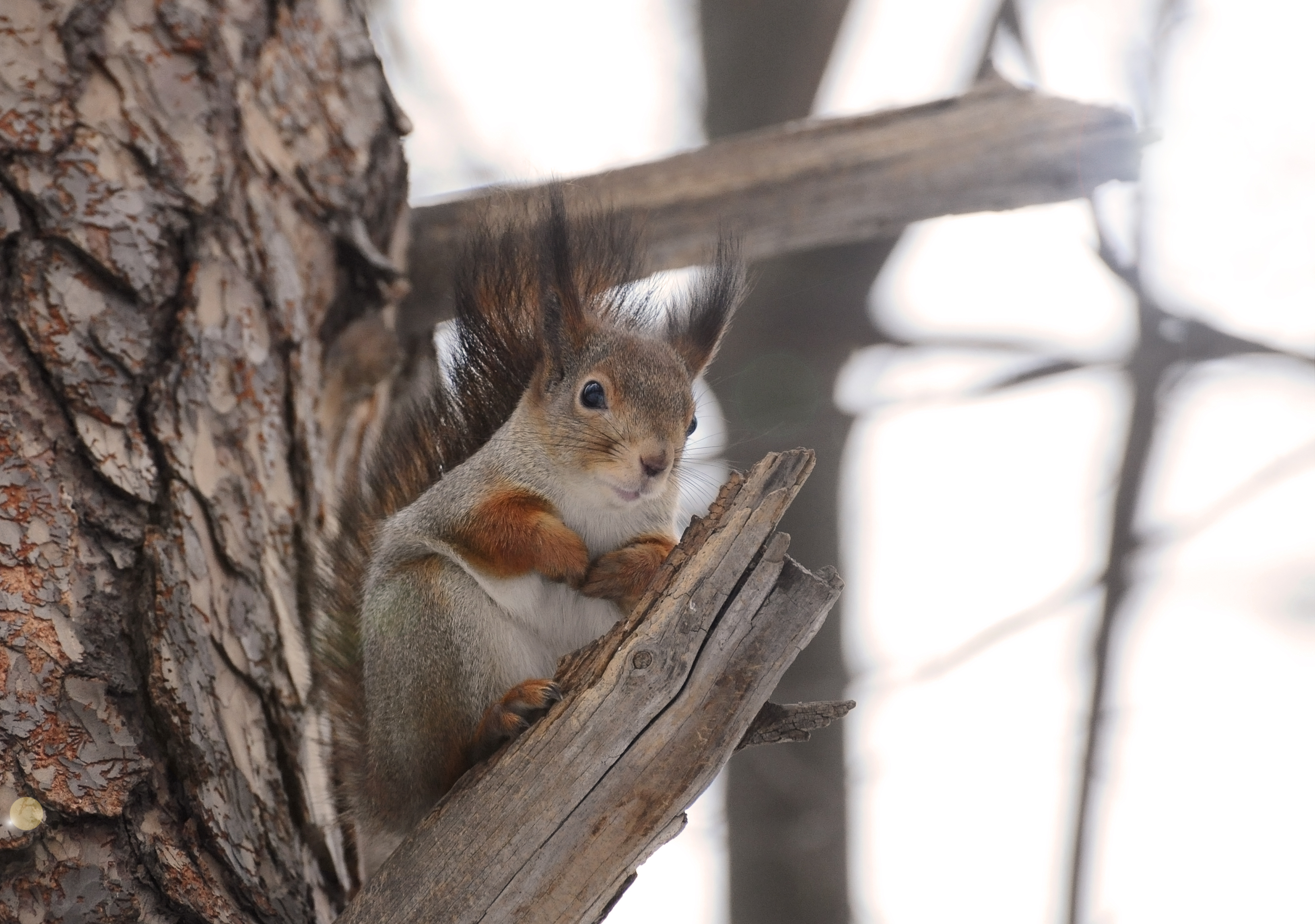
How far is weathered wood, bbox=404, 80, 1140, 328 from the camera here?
7.61 ft

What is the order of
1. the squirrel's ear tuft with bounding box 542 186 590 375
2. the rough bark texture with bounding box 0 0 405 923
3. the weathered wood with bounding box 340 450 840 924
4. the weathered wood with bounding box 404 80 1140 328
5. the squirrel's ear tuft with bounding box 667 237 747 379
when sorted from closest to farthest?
the weathered wood with bounding box 340 450 840 924 < the rough bark texture with bounding box 0 0 405 923 < the squirrel's ear tuft with bounding box 542 186 590 375 < the squirrel's ear tuft with bounding box 667 237 747 379 < the weathered wood with bounding box 404 80 1140 328

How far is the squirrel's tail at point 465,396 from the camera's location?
2.00 metres

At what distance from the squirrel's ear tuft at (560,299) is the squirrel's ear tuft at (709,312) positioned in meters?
0.21

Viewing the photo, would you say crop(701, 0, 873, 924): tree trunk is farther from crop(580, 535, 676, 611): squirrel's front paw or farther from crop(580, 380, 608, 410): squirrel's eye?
crop(580, 535, 676, 611): squirrel's front paw

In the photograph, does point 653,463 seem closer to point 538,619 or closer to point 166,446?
point 538,619

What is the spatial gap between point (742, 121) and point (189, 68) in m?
1.64

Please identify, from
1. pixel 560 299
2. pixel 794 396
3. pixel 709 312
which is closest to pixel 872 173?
pixel 709 312

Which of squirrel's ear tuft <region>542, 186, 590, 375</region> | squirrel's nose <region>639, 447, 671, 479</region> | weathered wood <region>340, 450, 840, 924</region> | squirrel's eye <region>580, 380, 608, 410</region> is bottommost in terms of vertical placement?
weathered wood <region>340, 450, 840, 924</region>

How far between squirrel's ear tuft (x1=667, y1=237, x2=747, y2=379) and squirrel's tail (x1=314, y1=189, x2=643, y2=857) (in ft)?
0.38

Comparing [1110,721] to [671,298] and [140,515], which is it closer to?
[671,298]

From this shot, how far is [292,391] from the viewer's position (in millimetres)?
2244

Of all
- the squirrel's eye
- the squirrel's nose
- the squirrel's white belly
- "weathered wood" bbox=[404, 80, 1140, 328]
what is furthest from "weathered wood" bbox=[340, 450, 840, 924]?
"weathered wood" bbox=[404, 80, 1140, 328]

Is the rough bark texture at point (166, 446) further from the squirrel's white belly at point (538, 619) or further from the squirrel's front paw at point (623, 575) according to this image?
the squirrel's front paw at point (623, 575)

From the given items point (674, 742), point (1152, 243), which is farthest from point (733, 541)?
point (1152, 243)
